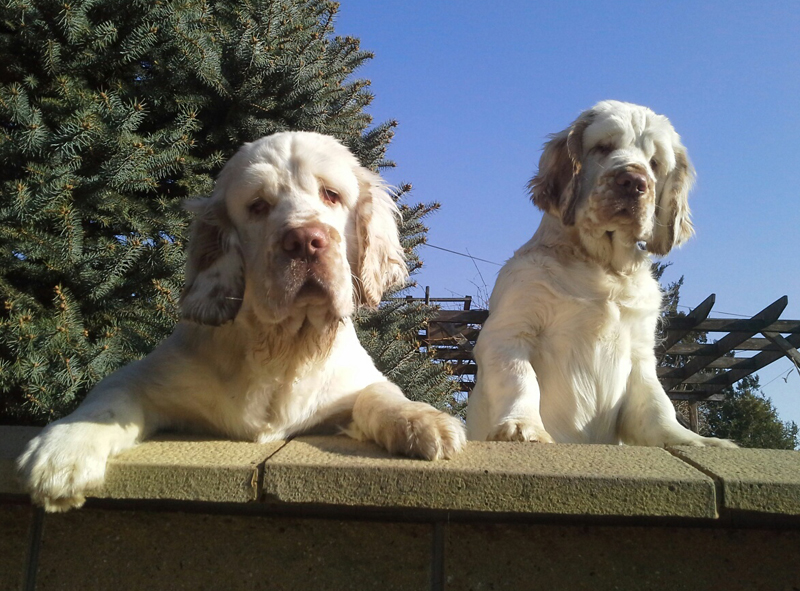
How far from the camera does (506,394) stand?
9.29ft

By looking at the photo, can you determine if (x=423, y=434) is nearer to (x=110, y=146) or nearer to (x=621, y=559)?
(x=621, y=559)

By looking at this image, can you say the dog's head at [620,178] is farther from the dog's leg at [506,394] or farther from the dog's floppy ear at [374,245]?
the dog's floppy ear at [374,245]

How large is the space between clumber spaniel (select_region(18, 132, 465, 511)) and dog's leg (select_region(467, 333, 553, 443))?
499 mm

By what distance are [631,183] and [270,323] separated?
68.4 inches

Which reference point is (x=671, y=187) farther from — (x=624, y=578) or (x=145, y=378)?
(x=145, y=378)

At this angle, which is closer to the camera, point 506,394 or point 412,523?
point 412,523

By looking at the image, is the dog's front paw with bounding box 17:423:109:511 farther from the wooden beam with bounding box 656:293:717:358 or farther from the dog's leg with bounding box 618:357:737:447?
the wooden beam with bounding box 656:293:717:358

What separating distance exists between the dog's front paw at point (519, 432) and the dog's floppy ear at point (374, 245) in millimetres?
728

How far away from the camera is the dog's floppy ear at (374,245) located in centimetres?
282

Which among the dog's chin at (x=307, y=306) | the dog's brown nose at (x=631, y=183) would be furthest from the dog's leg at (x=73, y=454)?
the dog's brown nose at (x=631, y=183)

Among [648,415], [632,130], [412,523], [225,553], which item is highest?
[632,130]

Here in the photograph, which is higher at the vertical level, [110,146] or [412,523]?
[110,146]


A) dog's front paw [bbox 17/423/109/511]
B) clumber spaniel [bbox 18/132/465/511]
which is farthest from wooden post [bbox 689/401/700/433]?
dog's front paw [bbox 17/423/109/511]

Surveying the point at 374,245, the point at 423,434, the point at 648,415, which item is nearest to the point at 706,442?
the point at 648,415
